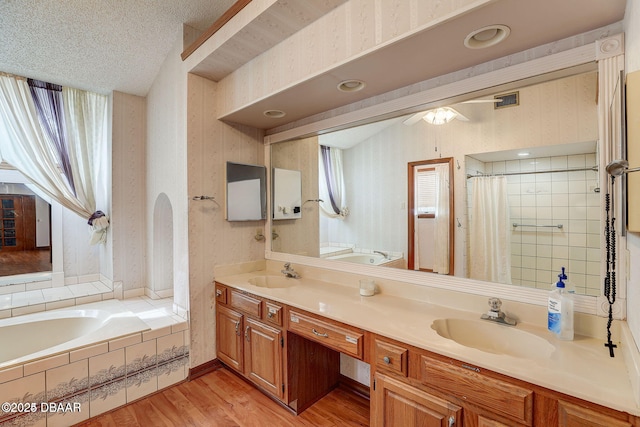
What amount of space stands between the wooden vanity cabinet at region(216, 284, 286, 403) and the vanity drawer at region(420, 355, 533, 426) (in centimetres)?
106

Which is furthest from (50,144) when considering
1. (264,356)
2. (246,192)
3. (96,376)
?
(264,356)

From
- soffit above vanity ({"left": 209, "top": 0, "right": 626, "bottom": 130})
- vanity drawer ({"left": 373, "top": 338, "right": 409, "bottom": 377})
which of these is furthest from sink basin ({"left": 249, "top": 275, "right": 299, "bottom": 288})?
soffit above vanity ({"left": 209, "top": 0, "right": 626, "bottom": 130})

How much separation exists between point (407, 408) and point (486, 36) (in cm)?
176

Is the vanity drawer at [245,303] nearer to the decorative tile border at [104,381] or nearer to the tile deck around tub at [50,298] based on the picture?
the decorative tile border at [104,381]

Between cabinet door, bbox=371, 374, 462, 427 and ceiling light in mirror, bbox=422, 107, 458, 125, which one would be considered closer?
cabinet door, bbox=371, 374, 462, 427

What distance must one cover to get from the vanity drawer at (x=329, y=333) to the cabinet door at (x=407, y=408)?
181 mm

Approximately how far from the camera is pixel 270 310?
2.09 m

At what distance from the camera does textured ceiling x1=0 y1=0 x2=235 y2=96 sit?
7.38 feet

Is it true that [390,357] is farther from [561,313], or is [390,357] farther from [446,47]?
[446,47]

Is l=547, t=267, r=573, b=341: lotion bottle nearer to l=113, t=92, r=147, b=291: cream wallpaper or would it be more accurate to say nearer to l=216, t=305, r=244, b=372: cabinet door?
l=216, t=305, r=244, b=372: cabinet door

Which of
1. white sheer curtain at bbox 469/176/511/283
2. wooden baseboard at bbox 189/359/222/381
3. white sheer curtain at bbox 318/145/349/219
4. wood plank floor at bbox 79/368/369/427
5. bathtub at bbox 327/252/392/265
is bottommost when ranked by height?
wood plank floor at bbox 79/368/369/427

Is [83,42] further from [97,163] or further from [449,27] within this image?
[449,27]

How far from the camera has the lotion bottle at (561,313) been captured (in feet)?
4.21

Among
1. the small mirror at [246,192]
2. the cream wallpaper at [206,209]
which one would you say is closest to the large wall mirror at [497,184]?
the small mirror at [246,192]
